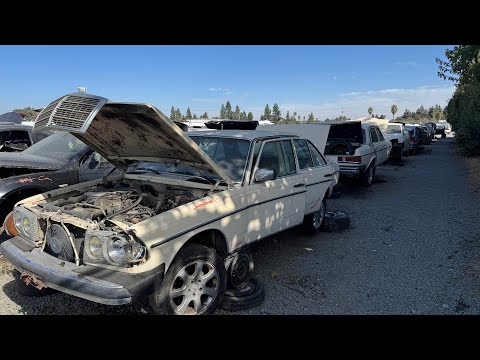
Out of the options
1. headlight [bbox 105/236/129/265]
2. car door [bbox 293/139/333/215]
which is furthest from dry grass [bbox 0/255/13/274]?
car door [bbox 293/139/333/215]

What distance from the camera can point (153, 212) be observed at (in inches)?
143

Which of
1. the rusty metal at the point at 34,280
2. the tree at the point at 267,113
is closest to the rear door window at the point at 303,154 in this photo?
the rusty metal at the point at 34,280

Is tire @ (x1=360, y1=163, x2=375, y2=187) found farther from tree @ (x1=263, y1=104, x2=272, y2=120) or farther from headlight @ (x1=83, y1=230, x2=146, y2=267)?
tree @ (x1=263, y1=104, x2=272, y2=120)

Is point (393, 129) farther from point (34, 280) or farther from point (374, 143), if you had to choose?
point (34, 280)

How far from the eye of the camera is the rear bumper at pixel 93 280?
2752mm

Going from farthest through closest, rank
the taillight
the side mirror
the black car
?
the taillight, the black car, the side mirror

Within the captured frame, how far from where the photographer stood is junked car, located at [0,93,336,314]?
9.65ft

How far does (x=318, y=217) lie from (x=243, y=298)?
2.89m

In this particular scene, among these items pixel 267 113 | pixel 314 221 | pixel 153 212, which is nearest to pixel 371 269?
pixel 314 221

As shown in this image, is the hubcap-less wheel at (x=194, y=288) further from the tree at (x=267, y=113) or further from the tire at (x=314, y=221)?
the tree at (x=267, y=113)

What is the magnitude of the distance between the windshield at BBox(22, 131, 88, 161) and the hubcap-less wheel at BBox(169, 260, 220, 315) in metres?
3.70
